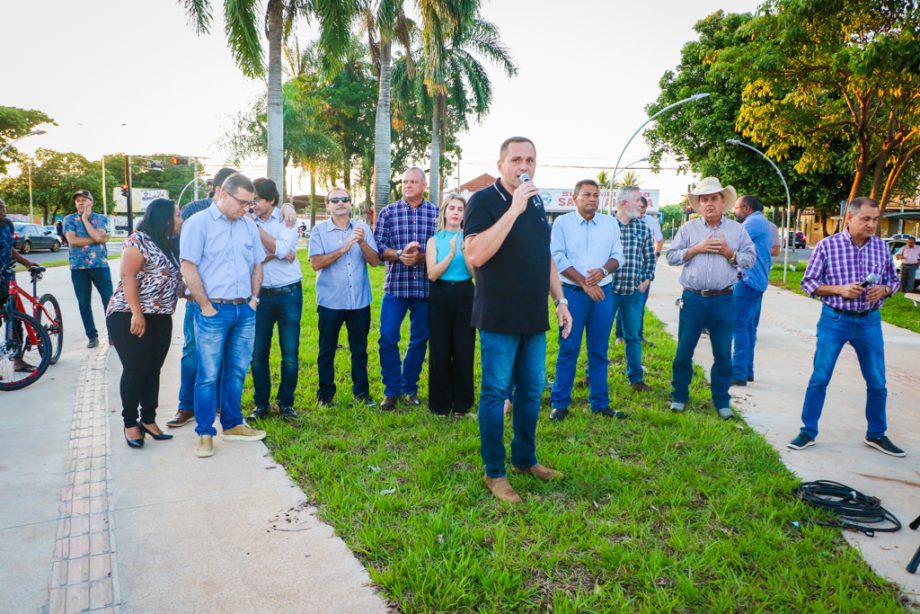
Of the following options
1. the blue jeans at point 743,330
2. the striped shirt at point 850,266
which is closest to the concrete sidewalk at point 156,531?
the striped shirt at point 850,266

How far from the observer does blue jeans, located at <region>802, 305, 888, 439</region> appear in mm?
4703

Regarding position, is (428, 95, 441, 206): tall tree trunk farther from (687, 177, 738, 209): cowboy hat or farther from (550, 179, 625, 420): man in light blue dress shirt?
(550, 179, 625, 420): man in light blue dress shirt

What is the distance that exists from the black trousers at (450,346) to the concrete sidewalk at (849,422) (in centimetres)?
227

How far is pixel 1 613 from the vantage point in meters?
2.69

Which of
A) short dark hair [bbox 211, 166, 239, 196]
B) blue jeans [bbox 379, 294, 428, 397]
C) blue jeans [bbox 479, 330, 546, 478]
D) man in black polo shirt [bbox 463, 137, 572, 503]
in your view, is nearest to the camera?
man in black polo shirt [bbox 463, 137, 572, 503]

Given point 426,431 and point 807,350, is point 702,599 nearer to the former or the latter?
point 426,431

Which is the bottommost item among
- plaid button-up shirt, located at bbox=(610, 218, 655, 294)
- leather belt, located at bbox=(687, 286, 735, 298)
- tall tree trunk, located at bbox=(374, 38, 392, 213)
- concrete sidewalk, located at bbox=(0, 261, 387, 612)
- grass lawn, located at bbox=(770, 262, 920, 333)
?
concrete sidewalk, located at bbox=(0, 261, 387, 612)

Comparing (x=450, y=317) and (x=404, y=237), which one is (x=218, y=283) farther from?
(x=450, y=317)

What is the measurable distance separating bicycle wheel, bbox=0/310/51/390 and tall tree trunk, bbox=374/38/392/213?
48.0ft

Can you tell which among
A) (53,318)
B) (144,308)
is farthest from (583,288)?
(53,318)

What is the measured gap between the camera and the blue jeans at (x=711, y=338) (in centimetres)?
542

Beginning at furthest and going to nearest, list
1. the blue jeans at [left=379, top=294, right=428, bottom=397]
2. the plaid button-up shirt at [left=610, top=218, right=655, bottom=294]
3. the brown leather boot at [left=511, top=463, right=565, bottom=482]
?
the plaid button-up shirt at [left=610, top=218, right=655, bottom=294]
the blue jeans at [left=379, top=294, right=428, bottom=397]
the brown leather boot at [left=511, top=463, right=565, bottom=482]

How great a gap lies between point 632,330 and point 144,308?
15.0 feet

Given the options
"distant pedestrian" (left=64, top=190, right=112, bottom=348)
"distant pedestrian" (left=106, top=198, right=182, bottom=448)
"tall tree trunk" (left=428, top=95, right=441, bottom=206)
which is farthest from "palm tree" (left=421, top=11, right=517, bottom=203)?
"distant pedestrian" (left=106, top=198, right=182, bottom=448)
